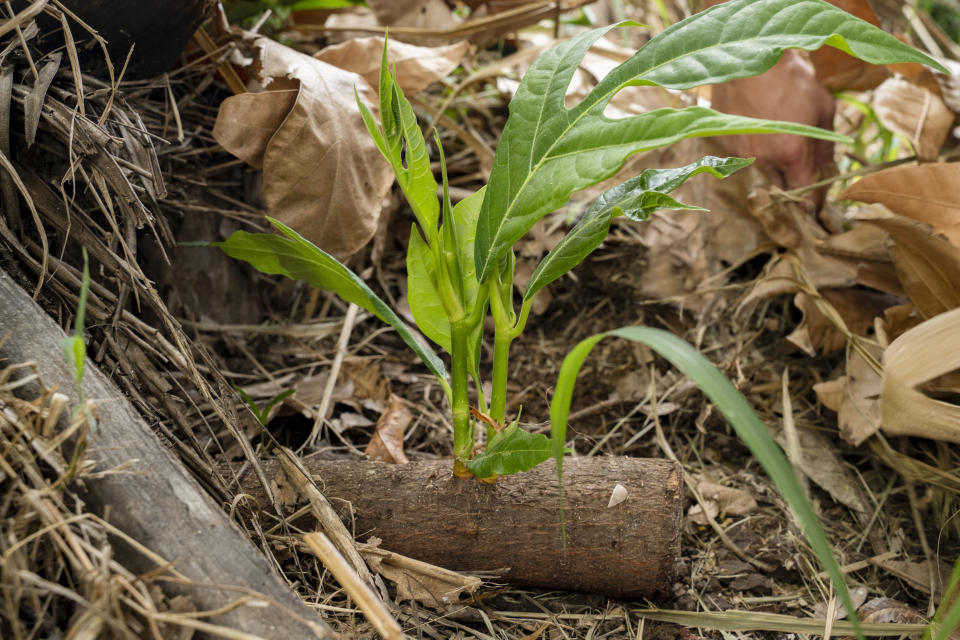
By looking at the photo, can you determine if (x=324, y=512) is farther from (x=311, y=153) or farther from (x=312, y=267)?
(x=311, y=153)

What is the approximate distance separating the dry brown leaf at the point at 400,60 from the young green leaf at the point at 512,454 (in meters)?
0.79

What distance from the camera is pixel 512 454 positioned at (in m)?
0.88

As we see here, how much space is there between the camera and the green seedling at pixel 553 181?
730mm

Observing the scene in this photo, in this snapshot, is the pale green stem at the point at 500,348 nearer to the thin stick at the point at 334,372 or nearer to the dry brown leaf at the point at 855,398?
the thin stick at the point at 334,372

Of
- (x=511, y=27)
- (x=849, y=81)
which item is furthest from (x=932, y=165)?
(x=511, y=27)

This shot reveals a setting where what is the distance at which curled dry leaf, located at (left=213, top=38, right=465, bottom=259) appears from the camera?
1124 mm

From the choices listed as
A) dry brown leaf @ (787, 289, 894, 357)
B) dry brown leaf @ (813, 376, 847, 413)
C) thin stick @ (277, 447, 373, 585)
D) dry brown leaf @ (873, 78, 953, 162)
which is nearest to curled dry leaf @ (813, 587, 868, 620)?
dry brown leaf @ (813, 376, 847, 413)

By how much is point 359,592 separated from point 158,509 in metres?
0.24

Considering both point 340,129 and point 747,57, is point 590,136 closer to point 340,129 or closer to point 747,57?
point 747,57

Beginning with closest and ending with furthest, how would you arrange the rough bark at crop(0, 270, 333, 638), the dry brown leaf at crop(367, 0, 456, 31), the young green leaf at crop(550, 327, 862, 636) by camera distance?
the young green leaf at crop(550, 327, 862, 636) → the rough bark at crop(0, 270, 333, 638) → the dry brown leaf at crop(367, 0, 456, 31)

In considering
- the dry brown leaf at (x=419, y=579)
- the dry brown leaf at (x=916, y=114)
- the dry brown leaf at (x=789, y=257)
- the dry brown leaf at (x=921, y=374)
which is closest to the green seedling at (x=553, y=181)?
the dry brown leaf at (x=419, y=579)

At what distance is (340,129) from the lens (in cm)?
114

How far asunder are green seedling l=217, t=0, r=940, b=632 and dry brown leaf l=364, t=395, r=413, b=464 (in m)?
0.25

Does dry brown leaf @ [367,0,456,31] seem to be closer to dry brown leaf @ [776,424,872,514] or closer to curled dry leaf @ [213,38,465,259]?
curled dry leaf @ [213,38,465,259]
